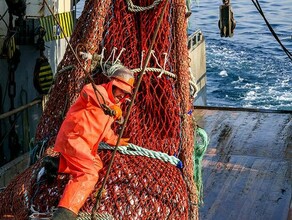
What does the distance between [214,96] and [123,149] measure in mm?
16248

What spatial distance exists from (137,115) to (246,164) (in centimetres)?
399

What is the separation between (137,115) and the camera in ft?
17.3

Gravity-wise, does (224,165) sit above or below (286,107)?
above

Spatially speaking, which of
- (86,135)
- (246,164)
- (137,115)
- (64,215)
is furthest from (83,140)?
(246,164)

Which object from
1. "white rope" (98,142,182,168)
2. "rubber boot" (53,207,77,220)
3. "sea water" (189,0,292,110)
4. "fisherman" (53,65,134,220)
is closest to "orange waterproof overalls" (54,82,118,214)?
"fisherman" (53,65,134,220)

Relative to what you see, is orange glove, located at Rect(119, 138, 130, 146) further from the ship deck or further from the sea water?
the sea water

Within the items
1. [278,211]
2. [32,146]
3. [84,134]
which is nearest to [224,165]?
[278,211]

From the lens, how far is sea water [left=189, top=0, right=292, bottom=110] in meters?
20.6

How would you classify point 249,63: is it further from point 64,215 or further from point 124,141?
point 64,215

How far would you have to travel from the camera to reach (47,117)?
18.1 ft

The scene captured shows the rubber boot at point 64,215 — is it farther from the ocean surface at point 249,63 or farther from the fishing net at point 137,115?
the ocean surface at point 249,63

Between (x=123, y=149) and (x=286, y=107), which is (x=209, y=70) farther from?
(x=123, y=149)

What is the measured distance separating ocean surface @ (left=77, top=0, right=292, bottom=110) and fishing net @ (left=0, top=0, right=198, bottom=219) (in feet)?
47.1

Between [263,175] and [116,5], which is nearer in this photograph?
[116,5]
